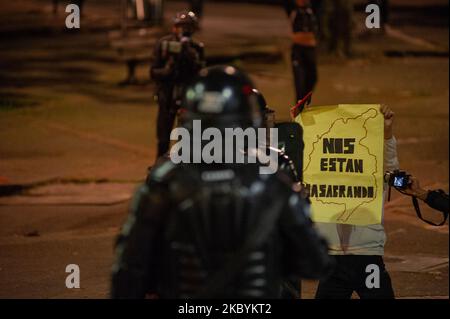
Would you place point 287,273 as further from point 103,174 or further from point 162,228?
point 103,174

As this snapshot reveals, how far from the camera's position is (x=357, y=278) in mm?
5898

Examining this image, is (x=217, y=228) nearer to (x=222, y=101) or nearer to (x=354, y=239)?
(x=222, y=101)

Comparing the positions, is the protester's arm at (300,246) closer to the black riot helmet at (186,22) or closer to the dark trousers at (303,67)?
the black riot helmet at (186,22)

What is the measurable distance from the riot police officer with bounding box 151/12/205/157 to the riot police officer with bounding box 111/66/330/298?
25.4 feet

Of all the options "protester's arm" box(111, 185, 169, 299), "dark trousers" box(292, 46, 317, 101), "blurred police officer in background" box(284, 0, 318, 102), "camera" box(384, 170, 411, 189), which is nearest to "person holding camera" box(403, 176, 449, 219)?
"camera" box(384, 170, 411, 189)

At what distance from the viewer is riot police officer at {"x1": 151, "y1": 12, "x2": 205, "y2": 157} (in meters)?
12.0

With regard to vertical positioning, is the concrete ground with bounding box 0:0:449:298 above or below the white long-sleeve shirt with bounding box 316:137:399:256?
below

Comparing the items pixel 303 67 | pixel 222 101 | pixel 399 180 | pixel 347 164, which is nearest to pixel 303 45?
pixel 303 67

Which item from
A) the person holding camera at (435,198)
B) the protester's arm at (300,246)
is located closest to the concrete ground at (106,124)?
the person holding camera at (435,198)

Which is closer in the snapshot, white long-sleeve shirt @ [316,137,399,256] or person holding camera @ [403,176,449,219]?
person holding camera @ [403,176,449,219]

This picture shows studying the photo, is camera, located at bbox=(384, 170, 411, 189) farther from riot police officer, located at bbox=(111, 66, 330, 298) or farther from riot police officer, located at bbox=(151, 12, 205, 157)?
riot police officer, located at bbox=(151, 12, 205, 157)

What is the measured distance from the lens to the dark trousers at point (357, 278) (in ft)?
19.2

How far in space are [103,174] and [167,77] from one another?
1.45 metres
